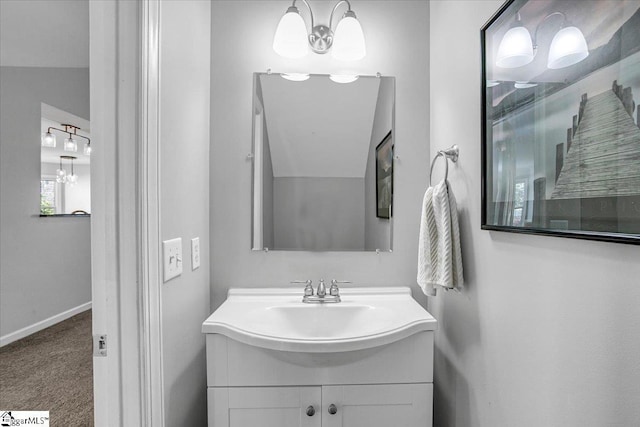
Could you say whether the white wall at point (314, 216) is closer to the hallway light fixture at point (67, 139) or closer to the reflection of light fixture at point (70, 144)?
the hallway light fixture at point (67, 139)

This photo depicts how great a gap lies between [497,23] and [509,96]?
0.24m

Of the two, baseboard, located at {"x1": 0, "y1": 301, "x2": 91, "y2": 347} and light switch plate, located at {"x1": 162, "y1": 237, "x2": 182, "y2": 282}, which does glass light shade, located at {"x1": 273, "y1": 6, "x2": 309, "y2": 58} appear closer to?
light switch plate, located at {"x1": 162, "y1": 237, "x2": 182, "y2": 282}

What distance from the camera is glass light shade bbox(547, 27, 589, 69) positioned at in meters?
0.68

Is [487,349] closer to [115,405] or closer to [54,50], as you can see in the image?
[115,405]

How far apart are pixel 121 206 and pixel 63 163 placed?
360 centimetres

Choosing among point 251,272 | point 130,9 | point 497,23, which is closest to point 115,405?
point 251,272

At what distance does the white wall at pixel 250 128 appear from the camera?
1513 mm

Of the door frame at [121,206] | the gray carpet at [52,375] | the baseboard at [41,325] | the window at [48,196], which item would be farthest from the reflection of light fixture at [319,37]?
the baseboard at [41,325]

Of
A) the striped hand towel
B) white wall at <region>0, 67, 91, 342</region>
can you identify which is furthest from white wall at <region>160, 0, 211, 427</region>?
white wall at <region>0, 67, 91, 342</region>

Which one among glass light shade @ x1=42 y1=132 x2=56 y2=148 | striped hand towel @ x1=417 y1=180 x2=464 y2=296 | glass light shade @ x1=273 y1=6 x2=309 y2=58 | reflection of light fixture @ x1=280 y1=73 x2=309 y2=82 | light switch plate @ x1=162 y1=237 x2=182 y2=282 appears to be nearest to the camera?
light switch plate @ x1=162 y1=237 x2=182 y2=282

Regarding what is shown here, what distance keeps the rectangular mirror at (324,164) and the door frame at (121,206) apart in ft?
2.21

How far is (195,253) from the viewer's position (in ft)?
4.26

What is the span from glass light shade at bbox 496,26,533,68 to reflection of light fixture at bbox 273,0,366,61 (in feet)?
2.20

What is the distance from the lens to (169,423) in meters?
1.05
